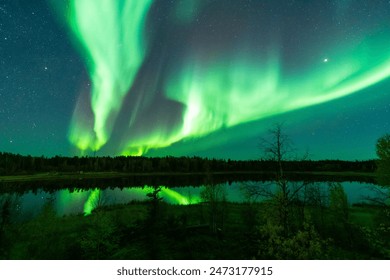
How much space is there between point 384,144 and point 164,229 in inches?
534

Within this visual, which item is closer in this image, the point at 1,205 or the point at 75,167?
the point at 1,205

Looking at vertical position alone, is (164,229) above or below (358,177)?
below

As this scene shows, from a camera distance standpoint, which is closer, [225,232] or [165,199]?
[225,232]

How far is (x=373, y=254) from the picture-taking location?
14.6 m

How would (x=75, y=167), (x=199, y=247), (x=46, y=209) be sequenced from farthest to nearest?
(x=75, y=167)
(x=46, y=209)
(x=199, y=247)

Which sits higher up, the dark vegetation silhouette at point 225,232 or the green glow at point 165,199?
the green glow at point 165,199

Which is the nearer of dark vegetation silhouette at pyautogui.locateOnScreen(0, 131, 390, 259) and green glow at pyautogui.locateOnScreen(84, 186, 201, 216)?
dark vegetation silhouette at pyautogui.locateOnScreen(0, 131, 390, 259)

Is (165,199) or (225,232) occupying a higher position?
(165,199)

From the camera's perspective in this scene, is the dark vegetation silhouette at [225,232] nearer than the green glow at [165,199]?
Yes

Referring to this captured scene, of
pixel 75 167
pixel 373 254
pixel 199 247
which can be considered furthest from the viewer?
pixel 75 167

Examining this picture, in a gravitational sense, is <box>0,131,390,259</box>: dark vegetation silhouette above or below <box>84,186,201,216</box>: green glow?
below
